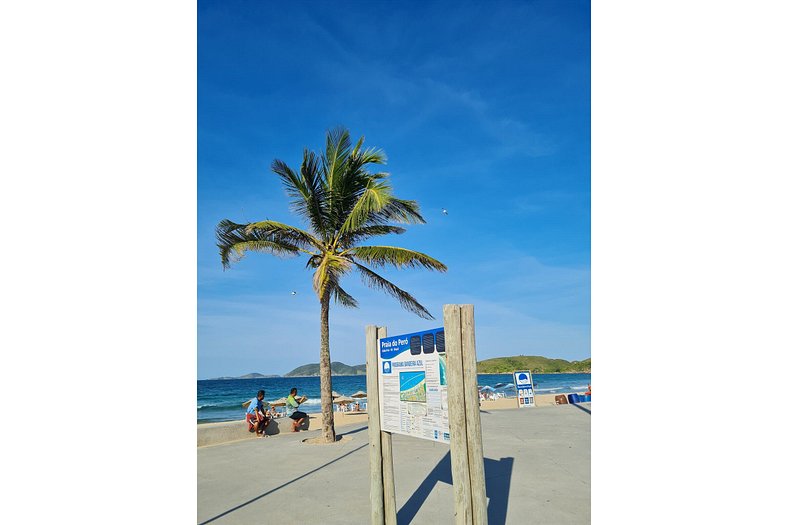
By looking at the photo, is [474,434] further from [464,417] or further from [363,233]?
[363,233]

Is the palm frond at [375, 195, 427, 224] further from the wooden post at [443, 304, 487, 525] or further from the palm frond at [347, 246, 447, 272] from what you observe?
the wooden post at [443, 304, 487, 525]

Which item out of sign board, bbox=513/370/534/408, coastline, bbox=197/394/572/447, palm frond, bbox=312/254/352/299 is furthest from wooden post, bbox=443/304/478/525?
sign board, bbox=513/370/534/408

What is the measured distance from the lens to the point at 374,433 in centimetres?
464

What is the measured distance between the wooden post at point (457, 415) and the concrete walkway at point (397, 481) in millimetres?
1383

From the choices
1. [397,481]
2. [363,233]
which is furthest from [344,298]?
[397,481]

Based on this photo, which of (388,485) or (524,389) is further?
(524,389)

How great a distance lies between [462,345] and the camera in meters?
3.66

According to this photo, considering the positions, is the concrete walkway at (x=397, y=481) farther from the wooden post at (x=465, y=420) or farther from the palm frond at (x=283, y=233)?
the palm frond at (x=283, y=233)

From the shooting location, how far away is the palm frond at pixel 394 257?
9680 millimetres

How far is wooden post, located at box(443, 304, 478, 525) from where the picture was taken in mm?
3588

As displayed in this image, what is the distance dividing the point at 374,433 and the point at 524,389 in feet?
44.2

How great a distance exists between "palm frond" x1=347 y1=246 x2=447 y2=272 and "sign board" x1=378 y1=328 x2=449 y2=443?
5.08 meters

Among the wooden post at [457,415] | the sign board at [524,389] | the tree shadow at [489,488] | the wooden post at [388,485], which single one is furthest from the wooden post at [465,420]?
the sign board at [524,389]
